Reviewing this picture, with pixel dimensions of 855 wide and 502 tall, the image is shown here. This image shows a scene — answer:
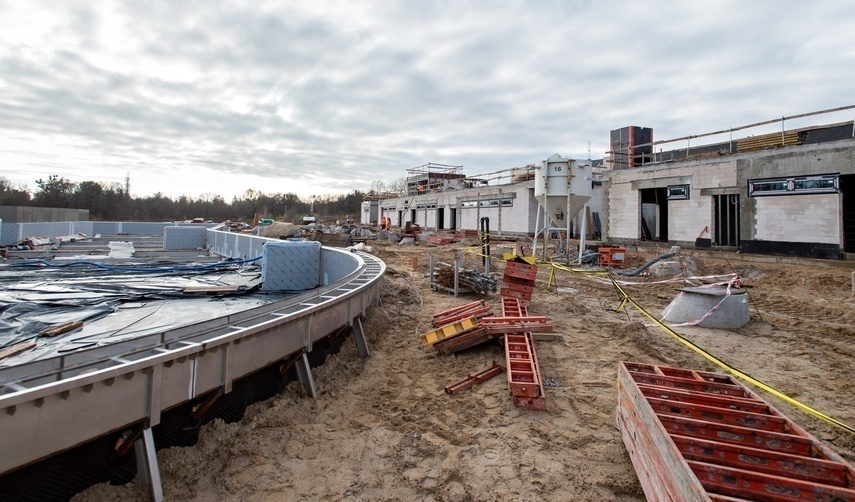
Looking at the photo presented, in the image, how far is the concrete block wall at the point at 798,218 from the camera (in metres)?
14.5

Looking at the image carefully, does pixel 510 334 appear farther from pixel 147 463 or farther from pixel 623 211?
pixel 623 211

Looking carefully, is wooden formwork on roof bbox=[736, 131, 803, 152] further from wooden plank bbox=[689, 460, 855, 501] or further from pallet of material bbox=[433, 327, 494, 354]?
wooden plank bbox=[689, 460, 855, 501]

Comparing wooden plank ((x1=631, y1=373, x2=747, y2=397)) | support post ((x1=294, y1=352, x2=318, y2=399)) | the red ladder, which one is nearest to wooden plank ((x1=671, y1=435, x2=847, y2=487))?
wooden plank ((x1=631, y1=373, x2=747, y2=397))

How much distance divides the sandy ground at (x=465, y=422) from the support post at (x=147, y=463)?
0.14 meters

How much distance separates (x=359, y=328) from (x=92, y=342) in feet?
12.1

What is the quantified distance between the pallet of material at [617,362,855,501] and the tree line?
55.6m

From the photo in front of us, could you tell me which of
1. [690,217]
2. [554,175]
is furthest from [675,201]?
[554,175]

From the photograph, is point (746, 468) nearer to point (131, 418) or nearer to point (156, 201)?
point (131, 418)

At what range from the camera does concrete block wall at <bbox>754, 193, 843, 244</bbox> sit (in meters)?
14.5

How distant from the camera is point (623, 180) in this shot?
2183 centimetres

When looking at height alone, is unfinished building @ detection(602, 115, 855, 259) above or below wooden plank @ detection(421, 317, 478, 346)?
above

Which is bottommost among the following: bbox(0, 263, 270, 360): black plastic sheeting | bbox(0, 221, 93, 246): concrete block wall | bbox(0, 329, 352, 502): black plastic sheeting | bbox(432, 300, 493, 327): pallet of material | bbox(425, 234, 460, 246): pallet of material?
bbox(0, 329, 352, 502): black plastic sheeting

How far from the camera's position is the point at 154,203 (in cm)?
6788

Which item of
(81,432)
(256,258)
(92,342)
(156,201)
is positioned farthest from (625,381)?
(156,201)
